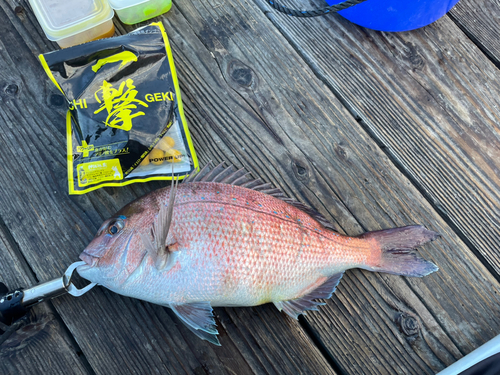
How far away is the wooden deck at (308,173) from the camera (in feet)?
4.39

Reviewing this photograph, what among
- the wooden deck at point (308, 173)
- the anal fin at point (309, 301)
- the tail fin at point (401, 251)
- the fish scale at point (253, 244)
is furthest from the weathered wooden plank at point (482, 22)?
the anal fin at point (309, 301)

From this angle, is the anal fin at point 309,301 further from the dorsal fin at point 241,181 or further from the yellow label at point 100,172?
the yellow label at point 100,172

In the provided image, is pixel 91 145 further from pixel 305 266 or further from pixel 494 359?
pixel 494 359

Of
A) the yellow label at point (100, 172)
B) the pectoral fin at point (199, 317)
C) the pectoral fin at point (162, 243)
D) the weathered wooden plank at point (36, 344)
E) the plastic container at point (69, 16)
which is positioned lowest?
the weathered wooden plank at point (36, 344)

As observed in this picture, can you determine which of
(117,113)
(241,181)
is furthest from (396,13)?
(117,113)

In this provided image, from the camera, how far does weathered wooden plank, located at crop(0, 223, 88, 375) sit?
126cm

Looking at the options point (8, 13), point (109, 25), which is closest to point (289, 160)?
point (109, 25)

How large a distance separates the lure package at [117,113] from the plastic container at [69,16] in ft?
0.43

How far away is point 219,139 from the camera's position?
1539mm

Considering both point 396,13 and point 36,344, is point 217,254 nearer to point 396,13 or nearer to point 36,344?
point 36,344

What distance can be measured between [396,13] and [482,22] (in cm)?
61

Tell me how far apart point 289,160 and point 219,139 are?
35 centimetres

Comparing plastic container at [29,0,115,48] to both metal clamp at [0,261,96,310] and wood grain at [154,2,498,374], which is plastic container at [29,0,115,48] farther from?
metal clamp at [0,261,96,310]

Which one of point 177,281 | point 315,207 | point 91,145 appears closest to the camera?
point 177,281
